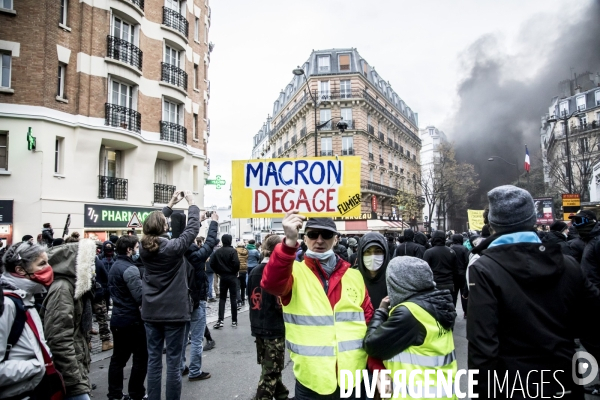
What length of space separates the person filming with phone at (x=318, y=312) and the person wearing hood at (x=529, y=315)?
76 centimetres

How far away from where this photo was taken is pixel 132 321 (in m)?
4.15

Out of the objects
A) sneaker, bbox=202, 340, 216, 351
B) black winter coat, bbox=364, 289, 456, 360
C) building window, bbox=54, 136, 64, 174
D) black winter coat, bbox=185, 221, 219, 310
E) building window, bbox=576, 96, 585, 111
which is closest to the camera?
black winter coat, bbox=364, 289, 456, 360

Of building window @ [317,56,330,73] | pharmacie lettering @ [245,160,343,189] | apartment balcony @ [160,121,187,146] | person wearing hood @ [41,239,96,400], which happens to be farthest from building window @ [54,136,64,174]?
building window @ [317,56,330,73]

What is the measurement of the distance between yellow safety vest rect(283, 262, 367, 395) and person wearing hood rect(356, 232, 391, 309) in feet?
4.21

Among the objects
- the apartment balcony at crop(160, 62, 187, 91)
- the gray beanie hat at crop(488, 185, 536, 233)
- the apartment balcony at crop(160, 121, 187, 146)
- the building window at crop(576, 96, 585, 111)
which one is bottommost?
the gray beanie hat at crop(488, 185, 536, 233)

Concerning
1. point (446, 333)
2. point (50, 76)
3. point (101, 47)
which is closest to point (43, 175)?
point (50, 76)

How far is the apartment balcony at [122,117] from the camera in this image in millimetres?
15109

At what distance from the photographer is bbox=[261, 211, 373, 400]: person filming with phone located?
7.95 ft

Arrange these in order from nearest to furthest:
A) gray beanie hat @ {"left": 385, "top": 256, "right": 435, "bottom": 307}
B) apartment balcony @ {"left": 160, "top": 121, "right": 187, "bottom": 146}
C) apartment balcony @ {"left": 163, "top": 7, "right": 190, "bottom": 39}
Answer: gray beanie hat @ {"left": 385, "top": 256, "right": 435, "bottom": 307}, apartment balcony @ {"left": 160, "top": 121, "right": 187, "bottom": 146}, apartment balcony @ {"left": 163, "top": 7, "right": 190, "bottom": 39}

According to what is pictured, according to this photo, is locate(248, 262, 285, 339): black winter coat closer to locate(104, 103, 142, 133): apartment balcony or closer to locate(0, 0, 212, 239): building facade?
locate(0, 0, 212, 239): building facade

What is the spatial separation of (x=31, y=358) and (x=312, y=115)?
120 feet

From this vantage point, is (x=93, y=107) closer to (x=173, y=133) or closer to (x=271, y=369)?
(x=173, y=133)

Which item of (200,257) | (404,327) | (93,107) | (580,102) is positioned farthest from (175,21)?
(580,102)

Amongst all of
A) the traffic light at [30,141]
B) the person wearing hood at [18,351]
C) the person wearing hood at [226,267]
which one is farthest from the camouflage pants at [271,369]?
the traffic light at [30,141]
